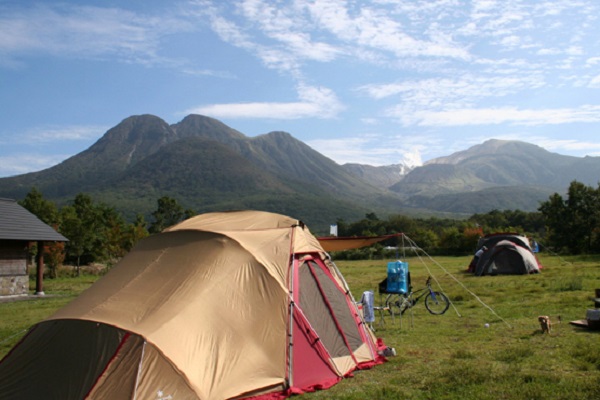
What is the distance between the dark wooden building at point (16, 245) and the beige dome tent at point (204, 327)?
1788cm

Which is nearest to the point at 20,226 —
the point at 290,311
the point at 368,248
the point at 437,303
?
the point at 437,303

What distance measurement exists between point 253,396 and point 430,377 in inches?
99.1

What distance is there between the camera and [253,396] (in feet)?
22.3

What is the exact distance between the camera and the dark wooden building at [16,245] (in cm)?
2361

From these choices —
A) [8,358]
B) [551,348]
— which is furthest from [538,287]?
[8,358]

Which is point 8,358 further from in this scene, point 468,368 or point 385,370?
point 468,368

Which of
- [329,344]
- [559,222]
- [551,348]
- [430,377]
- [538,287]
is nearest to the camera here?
[430,377]

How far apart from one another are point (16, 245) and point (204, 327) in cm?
2114

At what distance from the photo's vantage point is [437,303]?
45.9 ft

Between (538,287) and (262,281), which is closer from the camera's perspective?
(262,281)

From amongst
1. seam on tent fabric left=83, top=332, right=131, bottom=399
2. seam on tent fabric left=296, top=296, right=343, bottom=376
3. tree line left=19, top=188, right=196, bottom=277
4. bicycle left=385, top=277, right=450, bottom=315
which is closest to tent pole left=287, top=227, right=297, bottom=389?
seam on tent fabric left=296, top=296, right=343, bottom=376

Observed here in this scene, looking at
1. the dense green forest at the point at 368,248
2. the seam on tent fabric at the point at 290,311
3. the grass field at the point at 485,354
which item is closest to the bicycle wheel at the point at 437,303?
the grass field at the point at 485,354

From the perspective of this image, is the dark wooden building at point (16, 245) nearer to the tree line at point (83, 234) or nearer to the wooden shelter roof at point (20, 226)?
the wooden shelter roof at point (20, 226)

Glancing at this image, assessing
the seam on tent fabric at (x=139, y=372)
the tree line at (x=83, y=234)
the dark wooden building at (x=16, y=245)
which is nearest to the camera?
the seam on tent fabric at (x=139, y=372)
